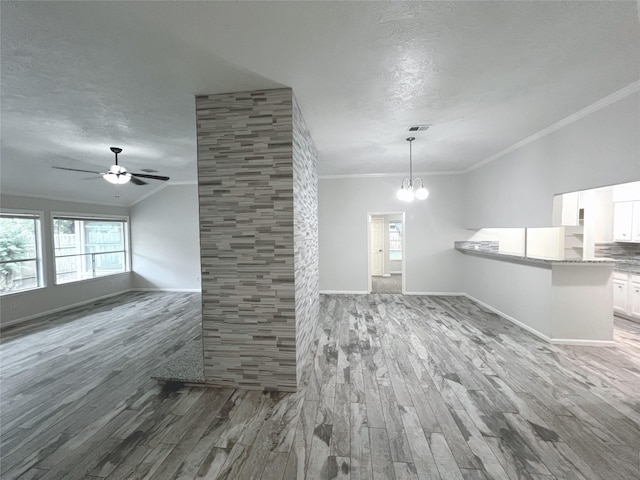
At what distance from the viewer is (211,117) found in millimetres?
2510

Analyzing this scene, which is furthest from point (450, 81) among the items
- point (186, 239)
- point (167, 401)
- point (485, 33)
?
point (186, 239)

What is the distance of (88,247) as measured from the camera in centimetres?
625

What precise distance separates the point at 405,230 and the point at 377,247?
2939 mm

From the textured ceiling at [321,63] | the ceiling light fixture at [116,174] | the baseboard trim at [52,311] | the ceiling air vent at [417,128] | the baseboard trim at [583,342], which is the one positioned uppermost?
the ceiling air vent at [417,128]

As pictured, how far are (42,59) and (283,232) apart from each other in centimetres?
218

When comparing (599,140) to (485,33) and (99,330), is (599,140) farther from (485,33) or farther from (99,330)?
(99,330)

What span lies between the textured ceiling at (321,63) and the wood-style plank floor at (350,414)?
2.85m

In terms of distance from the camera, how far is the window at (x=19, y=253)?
4.62m

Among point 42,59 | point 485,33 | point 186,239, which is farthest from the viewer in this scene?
point 186,239

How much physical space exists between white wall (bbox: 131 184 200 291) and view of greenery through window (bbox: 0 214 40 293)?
2124mm

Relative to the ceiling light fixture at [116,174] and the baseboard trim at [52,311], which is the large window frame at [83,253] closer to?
the baseboard trim at [52,311]

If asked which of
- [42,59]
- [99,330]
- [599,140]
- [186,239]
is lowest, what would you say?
[99,330]

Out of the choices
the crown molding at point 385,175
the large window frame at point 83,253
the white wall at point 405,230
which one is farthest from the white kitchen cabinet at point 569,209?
the large window frame at point 83,253

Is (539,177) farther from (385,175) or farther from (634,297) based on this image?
(385,175)
